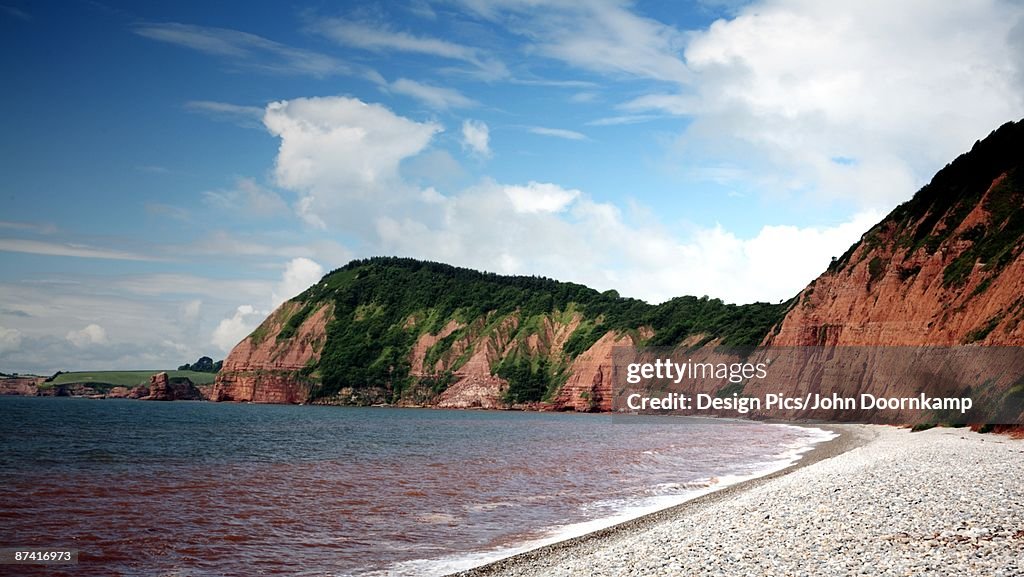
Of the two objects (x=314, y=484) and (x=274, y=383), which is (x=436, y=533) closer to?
(x=314, y=484)

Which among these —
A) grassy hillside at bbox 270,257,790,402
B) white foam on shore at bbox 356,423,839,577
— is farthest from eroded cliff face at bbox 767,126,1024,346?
grassy hillside at bbox 270,257,790,402

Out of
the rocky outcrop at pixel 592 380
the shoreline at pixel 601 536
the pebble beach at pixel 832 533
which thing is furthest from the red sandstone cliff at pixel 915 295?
the rocky outcrop at pixel 592 380

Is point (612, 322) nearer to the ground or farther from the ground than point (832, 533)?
farther from the ground

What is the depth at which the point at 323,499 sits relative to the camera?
23484 millimetres

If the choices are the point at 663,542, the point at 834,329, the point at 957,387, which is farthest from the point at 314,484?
the point at 834,329

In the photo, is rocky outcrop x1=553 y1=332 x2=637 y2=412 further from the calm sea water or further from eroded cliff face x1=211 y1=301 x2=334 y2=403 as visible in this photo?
the calm sea water

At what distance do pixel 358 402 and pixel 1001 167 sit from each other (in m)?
144

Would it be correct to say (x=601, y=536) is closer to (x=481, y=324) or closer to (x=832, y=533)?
(x=832, y=533)

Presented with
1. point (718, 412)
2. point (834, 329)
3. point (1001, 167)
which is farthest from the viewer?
point (718, 412)

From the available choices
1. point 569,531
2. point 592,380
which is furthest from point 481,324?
point 569,531

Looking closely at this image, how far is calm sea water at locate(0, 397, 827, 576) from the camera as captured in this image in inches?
A: 621

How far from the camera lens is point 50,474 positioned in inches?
1130

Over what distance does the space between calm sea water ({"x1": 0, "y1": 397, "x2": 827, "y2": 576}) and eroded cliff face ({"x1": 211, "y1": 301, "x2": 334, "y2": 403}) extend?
136394 mm

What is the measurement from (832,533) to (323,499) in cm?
1670
